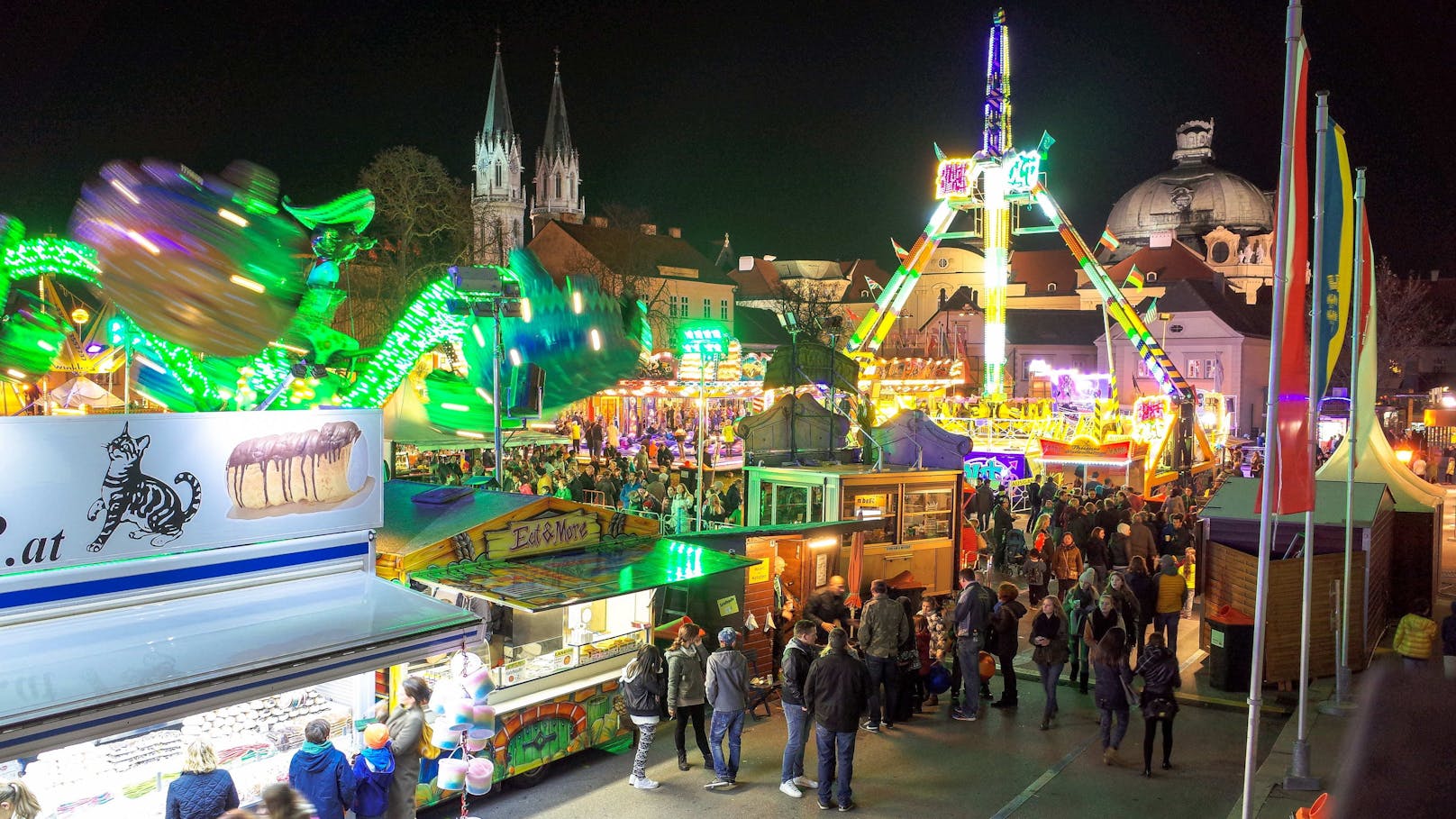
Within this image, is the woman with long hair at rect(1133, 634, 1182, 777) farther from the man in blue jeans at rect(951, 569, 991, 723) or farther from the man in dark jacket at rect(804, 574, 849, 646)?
the man in dark jacket at rect(804, 574, 849, 646)

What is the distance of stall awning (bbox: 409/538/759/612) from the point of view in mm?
8172

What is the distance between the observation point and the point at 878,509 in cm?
1415

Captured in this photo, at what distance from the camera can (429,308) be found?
30.7 ft

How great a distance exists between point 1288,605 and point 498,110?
88215 millimetres

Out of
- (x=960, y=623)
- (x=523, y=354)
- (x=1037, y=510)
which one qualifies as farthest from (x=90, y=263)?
(x=1037, y=510)

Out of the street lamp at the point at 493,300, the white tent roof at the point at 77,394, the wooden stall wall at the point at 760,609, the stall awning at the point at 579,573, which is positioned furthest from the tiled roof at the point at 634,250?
the stall awning at the point at 579,573

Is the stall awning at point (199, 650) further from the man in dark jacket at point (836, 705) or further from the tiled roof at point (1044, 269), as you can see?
the tiled roof at point (1044, 269)

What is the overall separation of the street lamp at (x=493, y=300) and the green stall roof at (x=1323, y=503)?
27.6 feet

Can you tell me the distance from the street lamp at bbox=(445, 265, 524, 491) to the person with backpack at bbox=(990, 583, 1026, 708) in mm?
5238

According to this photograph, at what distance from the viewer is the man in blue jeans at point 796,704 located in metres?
8.27

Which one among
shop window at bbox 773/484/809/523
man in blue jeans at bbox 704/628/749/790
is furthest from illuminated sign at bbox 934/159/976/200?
man in blue jeans at bbox 704/628/749/790

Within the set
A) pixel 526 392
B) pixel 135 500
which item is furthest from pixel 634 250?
pixel 135 500

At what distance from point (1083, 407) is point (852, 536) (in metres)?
22.8

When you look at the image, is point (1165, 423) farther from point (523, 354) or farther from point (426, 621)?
point (426, 621)
